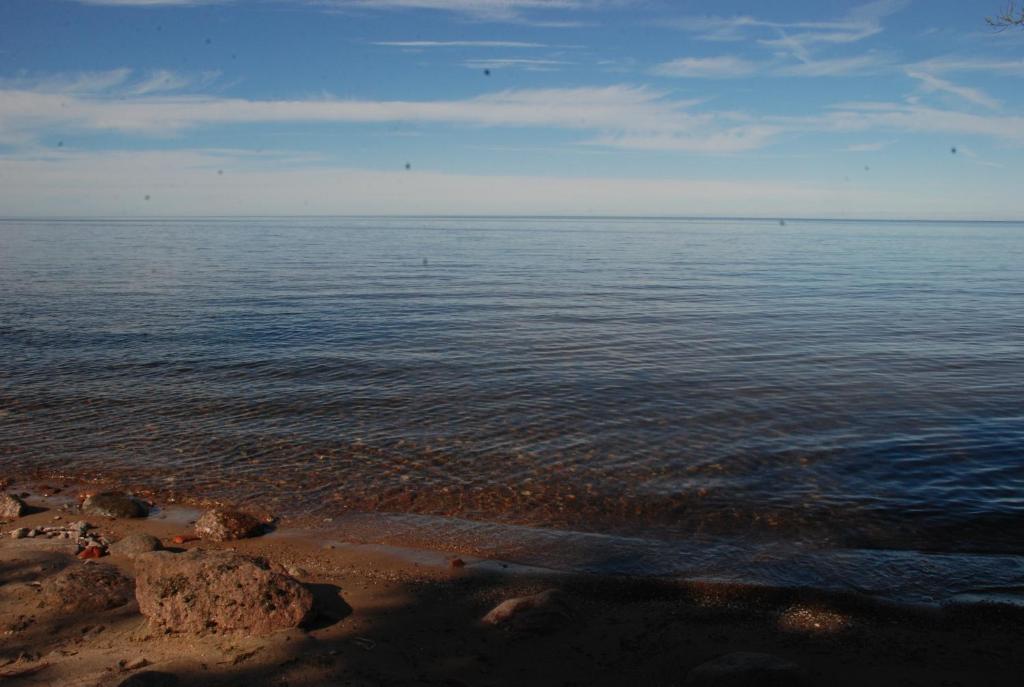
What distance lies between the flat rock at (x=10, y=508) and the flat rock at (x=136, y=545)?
2013 millimetres

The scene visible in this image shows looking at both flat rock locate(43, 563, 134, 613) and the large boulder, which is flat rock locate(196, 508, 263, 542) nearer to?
flat rock locate(43, 563, 134, 613)

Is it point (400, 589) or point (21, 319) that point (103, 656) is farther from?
point (21, 319)

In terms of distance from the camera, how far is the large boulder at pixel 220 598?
5992 millimetres

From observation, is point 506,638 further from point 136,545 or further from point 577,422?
point 577,422

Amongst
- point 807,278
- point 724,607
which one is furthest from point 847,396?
point 807,278

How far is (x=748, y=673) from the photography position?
17.1 ft

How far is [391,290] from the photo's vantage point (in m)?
32.4

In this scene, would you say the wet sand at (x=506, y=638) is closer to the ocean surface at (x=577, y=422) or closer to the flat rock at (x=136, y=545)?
the flat rock at (x=136, y=545)

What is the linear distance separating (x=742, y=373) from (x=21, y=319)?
73.9 feet

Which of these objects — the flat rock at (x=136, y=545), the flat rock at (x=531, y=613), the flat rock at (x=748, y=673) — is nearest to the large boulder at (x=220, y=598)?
the flat rock at (x=531, y=613)

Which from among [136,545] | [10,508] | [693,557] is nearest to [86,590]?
[136,545]

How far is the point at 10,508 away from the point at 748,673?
29.2 feet

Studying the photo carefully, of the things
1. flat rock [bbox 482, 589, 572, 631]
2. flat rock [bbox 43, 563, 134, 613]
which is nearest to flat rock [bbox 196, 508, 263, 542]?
flat rock [bbox 43, 563, 134, 613]

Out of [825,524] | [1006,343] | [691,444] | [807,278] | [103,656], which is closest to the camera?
[103,656]
